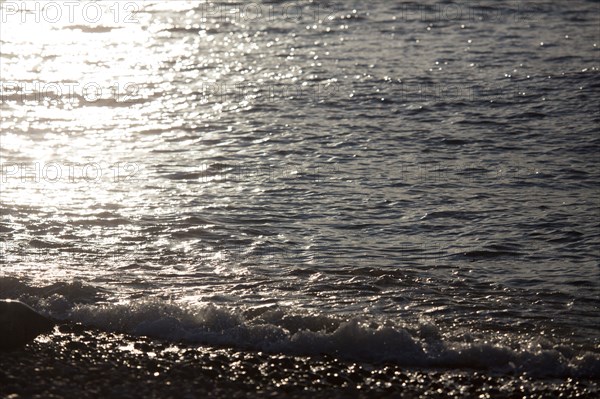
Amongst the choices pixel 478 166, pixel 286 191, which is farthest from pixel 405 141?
pixel 286 191

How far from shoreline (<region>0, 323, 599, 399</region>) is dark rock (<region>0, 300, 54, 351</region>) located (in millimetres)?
132

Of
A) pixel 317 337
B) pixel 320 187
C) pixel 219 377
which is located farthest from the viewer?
pixel 320 187

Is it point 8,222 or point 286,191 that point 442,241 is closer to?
point 286,191

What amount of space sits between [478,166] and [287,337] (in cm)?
605

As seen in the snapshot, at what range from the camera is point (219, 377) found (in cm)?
786

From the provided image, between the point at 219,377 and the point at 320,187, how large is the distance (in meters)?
5.53

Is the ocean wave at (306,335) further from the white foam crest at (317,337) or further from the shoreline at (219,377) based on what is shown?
the shoreline at (219,377)

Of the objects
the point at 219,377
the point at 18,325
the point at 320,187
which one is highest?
the point at 320,187

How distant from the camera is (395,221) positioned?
465 inches

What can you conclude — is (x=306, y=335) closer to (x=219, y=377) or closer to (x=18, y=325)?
(x=219, y=377)

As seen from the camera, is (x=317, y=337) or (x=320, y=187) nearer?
(x=317, y=337)

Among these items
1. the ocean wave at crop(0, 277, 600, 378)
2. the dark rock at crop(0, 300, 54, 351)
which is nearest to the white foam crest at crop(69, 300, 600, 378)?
the ocean wave at crop(0, 277, 600, 378)

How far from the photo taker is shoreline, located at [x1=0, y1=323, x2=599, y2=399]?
24.9 feet

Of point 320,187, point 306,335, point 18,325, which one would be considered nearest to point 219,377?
point 306,335
